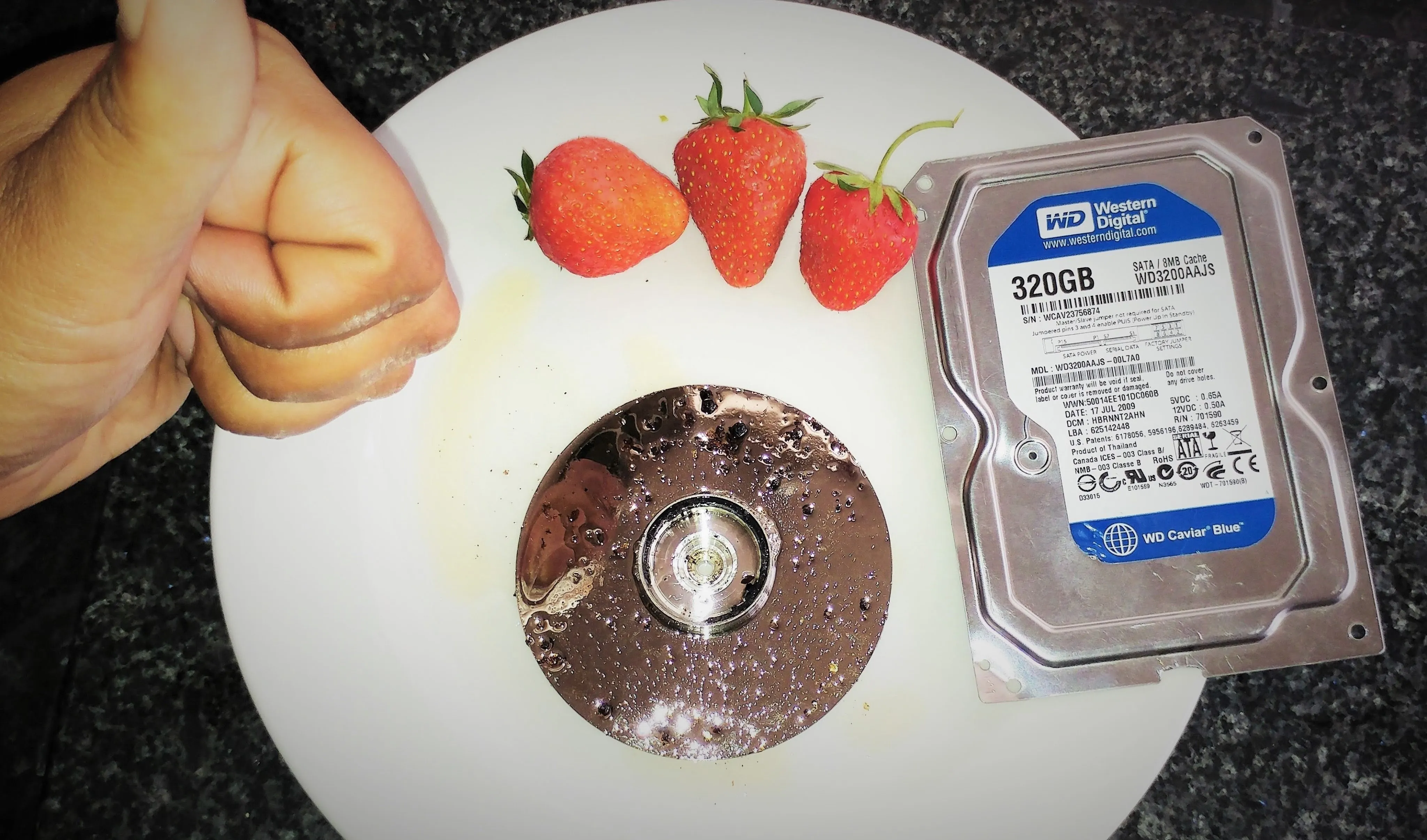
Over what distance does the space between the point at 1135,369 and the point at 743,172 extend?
1.07ft

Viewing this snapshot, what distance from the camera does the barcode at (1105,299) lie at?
26.1 inches

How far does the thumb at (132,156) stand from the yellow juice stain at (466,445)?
0.72 feet

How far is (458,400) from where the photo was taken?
64 cm

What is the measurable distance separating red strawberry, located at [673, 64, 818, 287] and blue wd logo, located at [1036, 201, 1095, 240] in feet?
0.61

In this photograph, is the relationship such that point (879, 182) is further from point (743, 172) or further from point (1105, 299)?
point (1105, 299)

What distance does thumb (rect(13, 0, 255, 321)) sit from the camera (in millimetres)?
401

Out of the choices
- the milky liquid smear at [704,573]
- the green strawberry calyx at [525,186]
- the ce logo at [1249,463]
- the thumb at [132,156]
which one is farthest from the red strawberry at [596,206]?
the ce logo at [1249,463]

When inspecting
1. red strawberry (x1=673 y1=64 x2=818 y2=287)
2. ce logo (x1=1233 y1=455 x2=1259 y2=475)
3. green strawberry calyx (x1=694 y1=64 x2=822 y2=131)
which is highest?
green strawberry calyx (x1=694 y1=64 x2=822 y2=131)

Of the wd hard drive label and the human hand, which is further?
the wd hard drive label

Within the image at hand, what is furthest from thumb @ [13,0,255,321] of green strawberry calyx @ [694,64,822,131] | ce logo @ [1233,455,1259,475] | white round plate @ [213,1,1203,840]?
ce logo @ [1233,455,1259,475]

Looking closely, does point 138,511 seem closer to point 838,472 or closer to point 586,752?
point 586,752

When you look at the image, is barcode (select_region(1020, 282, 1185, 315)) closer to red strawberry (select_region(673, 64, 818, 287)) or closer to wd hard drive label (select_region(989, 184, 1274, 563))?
wd hard drive label (select_region(989, 184, 1274, 563))

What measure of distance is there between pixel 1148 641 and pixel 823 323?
332mm

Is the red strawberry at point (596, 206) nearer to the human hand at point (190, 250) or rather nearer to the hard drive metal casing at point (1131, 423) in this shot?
the human hand at point (190, 250)
